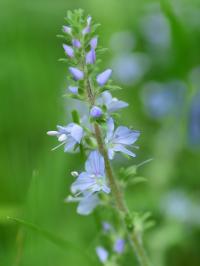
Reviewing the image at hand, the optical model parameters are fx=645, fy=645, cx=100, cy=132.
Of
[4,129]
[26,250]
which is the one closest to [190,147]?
[4,129]

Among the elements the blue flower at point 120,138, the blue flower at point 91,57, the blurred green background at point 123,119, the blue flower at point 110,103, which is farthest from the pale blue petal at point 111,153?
the blurred green background at point 123,119

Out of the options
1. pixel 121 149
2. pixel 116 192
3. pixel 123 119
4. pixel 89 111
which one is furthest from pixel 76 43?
pixel 123 119

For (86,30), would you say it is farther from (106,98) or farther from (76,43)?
(106,98)

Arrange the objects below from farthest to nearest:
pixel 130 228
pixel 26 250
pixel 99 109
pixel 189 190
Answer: pixel 189 190, pixel 26 250, pixel 130 228, pixel 99 109

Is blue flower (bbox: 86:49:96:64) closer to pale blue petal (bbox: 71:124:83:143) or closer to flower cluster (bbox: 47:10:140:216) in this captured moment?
flower cluster (bbox: 47:10:140:216)

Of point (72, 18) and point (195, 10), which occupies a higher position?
point (195, 10)

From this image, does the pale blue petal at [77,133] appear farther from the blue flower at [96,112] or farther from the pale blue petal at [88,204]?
the pale blue petal at [88,204]

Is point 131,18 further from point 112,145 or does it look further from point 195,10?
point 112,145

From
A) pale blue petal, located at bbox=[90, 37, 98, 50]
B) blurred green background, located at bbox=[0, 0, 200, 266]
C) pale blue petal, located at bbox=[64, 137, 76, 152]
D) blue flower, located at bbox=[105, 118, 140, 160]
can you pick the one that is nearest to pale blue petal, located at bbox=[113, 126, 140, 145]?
blue flower, located at bbox=[105, 118, 140, 160]
